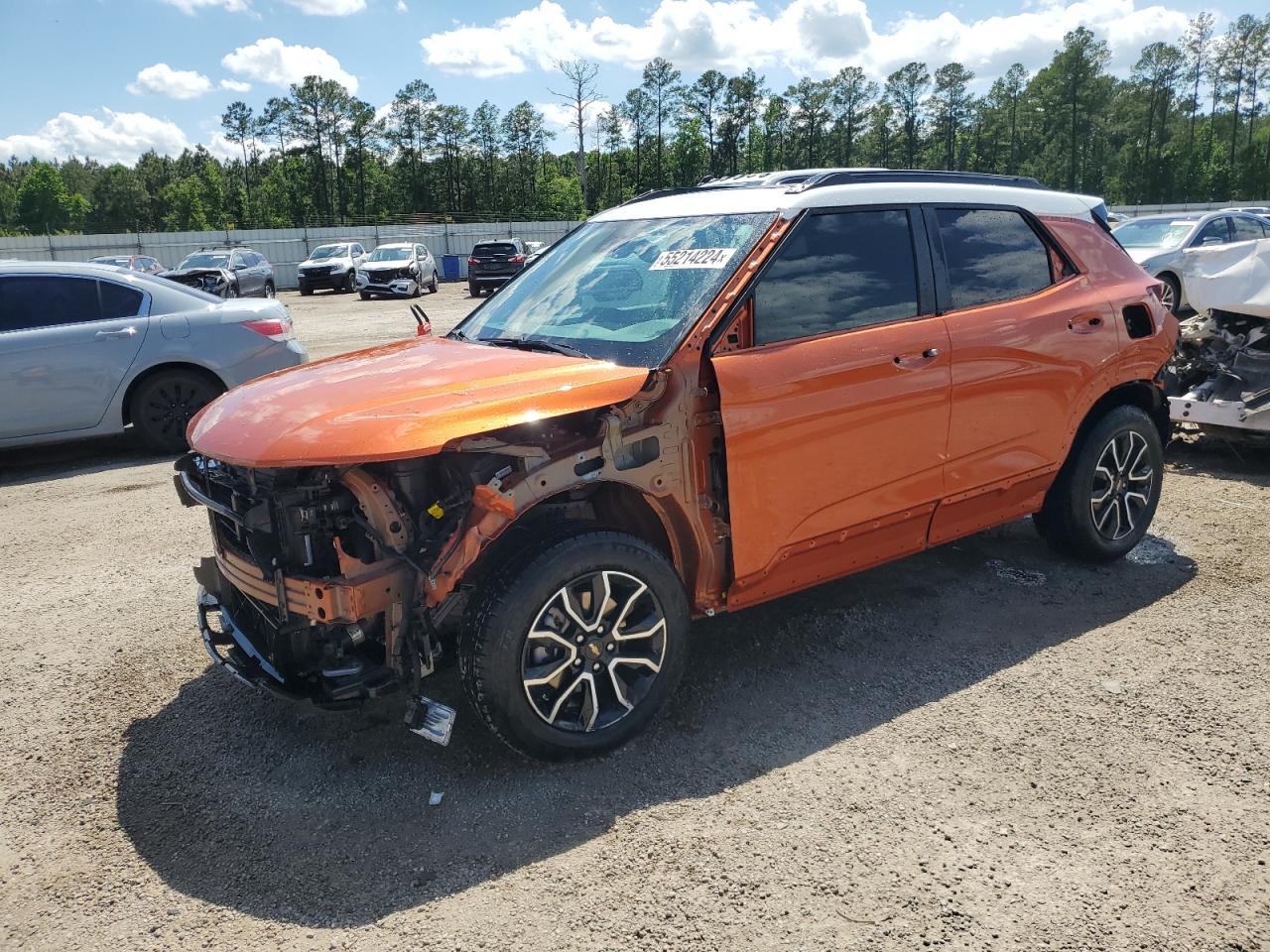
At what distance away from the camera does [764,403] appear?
11.0 feet

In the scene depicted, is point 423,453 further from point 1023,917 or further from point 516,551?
point 1023,917

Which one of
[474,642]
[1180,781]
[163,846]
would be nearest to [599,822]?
[474,642]

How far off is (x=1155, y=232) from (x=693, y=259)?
1418 centimetres

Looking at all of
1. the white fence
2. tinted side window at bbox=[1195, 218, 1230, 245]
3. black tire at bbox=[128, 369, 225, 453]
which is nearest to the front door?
black tire at bbox=[128, 369, 225, 453]

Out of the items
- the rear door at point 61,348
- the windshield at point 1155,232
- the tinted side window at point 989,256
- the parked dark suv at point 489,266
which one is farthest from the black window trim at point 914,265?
the parked dark suv at point 489,266

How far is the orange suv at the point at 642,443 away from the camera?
9.73ft

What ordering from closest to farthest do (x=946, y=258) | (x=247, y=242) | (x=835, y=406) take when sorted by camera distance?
(x=835, y=406)
(x=946, y=258)
(x=247, y=242)

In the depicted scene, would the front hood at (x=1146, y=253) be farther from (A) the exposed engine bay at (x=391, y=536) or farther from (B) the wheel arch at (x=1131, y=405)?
(A) the exposed engine bay at (x=391, y=536)

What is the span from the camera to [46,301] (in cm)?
757

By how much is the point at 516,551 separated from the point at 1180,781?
237 centimetres

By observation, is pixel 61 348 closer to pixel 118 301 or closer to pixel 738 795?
pixel 118 301

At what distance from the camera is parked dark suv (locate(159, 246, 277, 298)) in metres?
21.7

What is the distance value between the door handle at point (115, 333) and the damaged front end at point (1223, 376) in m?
8.17

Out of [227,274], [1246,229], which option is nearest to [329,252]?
[227,274]
